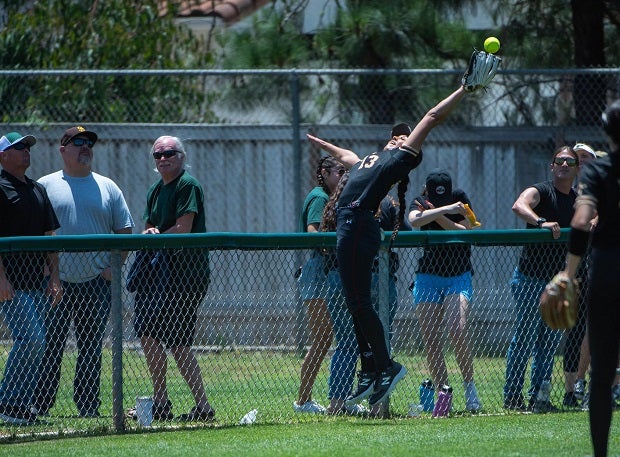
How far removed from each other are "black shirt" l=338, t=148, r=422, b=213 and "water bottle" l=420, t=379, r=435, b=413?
156cm

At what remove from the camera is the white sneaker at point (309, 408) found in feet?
24.8

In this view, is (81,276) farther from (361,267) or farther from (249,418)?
(361,267)

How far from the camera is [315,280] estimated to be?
7.66 meters

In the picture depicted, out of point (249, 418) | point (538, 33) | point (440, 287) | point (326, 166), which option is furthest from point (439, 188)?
point (538, 33)

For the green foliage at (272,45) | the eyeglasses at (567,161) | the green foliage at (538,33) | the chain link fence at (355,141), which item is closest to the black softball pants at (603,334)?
the eyeglasses at (567,161)

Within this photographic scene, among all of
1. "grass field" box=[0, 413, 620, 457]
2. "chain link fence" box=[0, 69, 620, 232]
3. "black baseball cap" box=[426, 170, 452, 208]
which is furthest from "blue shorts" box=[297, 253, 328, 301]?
"chain link fence" box=[0, 69, 620, 232]

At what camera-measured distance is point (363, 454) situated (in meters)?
5.91

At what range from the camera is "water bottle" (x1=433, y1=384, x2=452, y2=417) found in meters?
7.41

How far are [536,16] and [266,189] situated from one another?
322 centimetres

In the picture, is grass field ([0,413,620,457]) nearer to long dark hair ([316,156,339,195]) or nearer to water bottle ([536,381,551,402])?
water bottle ([536,381,551,402])

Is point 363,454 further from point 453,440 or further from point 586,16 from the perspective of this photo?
point 586,16

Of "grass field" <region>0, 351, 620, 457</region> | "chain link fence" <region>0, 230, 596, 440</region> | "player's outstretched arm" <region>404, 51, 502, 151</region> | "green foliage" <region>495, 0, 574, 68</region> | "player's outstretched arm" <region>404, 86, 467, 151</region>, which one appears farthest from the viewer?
"green foliage" <region>495, 0, 574, 68</region>

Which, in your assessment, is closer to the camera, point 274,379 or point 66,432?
point 66,432

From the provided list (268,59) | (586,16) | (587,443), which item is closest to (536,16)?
(586,16)
